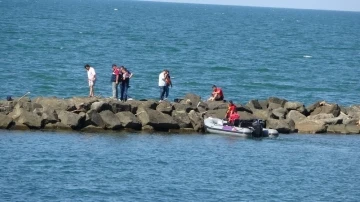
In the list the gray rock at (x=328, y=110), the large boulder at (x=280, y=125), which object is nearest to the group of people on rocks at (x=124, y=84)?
the large boulder at (x=280, y=125)

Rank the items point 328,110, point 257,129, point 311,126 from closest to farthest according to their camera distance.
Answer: point 257,129, point 311,126, point 328,110

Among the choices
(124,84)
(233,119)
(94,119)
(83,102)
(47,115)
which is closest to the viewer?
(47,115)

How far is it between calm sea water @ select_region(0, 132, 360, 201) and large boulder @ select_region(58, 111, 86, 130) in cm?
79

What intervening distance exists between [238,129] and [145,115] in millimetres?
4337

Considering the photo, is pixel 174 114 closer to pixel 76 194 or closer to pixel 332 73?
pixel 76 194

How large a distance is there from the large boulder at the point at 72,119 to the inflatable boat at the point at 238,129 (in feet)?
19.0

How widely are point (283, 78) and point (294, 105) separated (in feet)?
86.8

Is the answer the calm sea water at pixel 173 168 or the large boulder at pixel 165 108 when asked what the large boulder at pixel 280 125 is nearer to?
the calm sea water at pixel 173 168

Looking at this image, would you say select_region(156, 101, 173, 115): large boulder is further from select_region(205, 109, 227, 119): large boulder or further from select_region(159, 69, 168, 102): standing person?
select_region(159, 69, 168, 102): standing person

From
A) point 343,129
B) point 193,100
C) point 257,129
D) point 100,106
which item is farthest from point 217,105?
point 100,106

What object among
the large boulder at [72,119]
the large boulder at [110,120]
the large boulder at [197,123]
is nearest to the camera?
the large boulder at [72,119]

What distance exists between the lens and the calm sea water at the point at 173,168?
103 ft

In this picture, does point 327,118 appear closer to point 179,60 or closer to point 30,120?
point 30,120

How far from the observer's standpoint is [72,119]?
4094 centimetres
